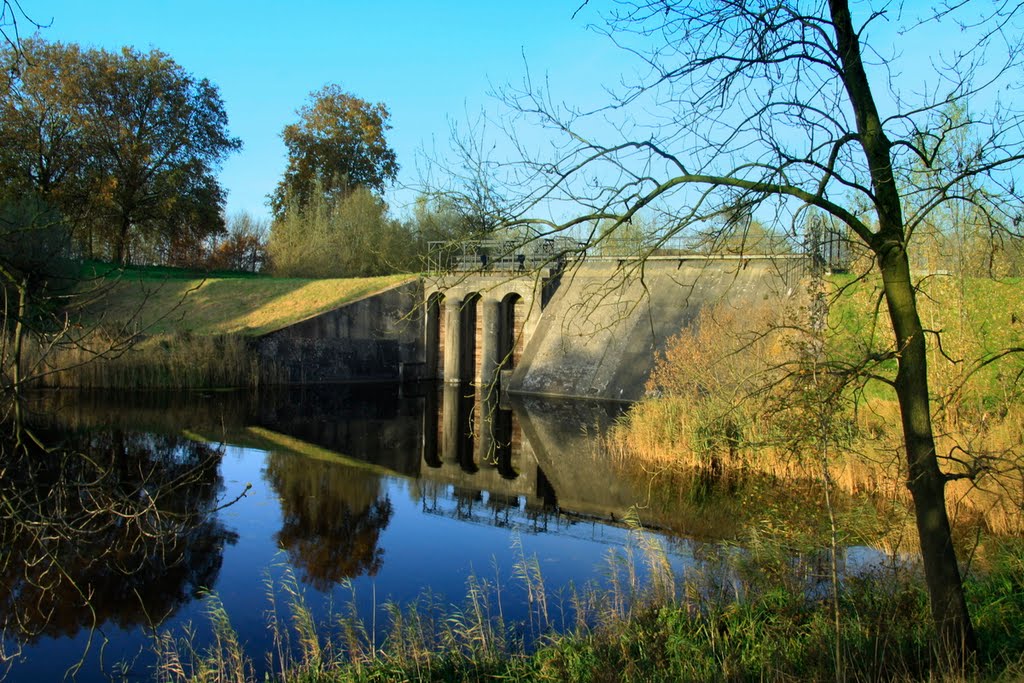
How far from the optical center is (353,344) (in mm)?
25984

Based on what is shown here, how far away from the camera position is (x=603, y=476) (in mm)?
12547

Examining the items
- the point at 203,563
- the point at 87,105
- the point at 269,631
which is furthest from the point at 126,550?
the point at 87,105

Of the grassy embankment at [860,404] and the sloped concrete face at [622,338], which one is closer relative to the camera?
the grassy embankment at [860,404]

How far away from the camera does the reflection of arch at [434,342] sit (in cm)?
2744

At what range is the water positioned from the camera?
618 centimetres

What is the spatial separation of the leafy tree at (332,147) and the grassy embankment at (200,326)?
18.3 feet

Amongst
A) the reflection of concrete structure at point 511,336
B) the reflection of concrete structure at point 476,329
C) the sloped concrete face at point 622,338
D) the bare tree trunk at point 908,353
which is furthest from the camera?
the reflection of concrete structure at point 476,329

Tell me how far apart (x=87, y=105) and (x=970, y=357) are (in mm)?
31154

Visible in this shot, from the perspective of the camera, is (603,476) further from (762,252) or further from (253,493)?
(762,252)

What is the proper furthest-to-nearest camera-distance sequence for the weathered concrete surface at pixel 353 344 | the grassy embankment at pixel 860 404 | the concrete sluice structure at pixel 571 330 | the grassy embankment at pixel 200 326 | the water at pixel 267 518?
the weathered concrete surface at pixel 353 344 < the concrete sluice structure at pixel 571 330 < the grassy embankment at pixel 200 326 < the grassy embankment at pixel 860 404 < the water at pixel 267 518

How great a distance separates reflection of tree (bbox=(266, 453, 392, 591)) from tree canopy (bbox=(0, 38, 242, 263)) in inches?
762

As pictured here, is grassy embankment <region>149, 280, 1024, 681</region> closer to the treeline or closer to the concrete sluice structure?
the concrete sluice structure

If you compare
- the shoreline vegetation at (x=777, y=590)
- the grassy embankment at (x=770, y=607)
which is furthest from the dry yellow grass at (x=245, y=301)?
the grassy embankment at (x=770, y=607)

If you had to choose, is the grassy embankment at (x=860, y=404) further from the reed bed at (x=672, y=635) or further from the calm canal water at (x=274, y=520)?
the reed bed at (x=672, y=635)
